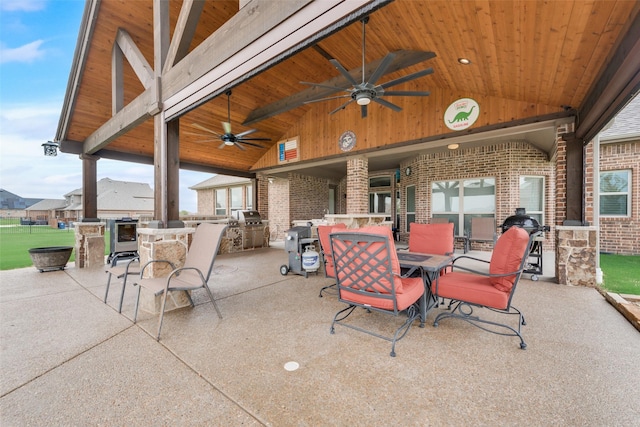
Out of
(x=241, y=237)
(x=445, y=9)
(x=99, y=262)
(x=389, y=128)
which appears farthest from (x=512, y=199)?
(x=99, y=262)

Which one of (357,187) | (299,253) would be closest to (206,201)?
(357,187)

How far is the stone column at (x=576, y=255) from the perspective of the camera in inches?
155

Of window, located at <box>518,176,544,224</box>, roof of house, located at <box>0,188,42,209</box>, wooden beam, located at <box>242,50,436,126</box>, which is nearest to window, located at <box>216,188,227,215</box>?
wooden beam, located at <box>242,50,436,126</box>

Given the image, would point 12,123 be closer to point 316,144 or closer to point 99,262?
point 99,262

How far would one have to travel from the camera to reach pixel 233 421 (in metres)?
1.40

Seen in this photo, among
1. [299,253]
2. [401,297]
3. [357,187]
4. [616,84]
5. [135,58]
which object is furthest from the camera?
[357,187]

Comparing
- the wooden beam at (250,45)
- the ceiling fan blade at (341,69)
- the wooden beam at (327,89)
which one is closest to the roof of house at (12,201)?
the wooden beam at (327,89)

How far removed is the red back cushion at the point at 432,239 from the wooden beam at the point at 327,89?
2450mm

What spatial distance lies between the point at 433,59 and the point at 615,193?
6.20m

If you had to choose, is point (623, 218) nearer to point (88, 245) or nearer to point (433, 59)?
point (433, 59)

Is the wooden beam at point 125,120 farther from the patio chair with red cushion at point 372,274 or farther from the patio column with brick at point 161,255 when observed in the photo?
the patio chair with red cushion at point 372,274

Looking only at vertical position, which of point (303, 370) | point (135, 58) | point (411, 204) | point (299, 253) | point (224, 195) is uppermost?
point (135, 58)

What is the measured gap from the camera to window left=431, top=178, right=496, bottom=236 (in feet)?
24.2

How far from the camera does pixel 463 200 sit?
7.74m
